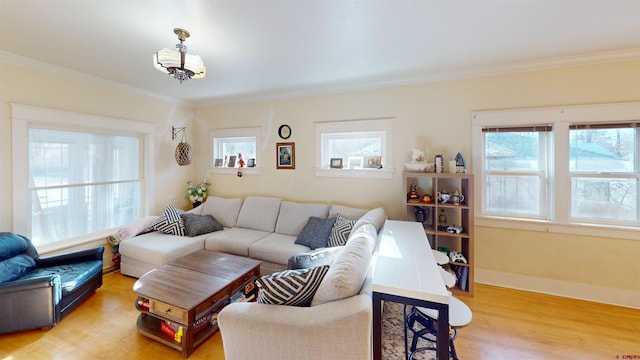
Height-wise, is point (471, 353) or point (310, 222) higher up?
point (310, 222)

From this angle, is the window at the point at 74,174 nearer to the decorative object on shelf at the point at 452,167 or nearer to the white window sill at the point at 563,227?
the decorative object on shelf at the point at 452,167

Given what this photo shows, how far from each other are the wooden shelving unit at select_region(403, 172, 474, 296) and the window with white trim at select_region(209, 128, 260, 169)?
8.26ft

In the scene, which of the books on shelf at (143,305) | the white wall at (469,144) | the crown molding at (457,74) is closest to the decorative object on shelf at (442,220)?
the white wall at (469,144)

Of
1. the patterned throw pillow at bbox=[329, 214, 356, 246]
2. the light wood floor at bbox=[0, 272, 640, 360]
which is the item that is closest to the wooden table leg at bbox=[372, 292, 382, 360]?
the light wood floor at bbox=[0, 272, 640, 360]

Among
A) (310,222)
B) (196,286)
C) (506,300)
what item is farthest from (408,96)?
(196,286)

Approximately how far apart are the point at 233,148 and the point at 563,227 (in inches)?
184

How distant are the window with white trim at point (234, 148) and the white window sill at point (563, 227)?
3.40 meters

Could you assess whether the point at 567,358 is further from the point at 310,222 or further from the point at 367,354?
the point at 310,222

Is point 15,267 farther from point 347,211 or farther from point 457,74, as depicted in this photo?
point 457,74

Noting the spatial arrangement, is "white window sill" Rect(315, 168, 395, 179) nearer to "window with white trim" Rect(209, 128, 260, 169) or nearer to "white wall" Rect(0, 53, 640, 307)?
"white wall" Rect(0, 53, 640, 307)

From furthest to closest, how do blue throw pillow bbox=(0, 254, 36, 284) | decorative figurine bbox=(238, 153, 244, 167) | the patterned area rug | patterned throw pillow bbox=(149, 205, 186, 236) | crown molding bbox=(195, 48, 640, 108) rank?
1. decorative figurine bbox=(238, 153, 244, 167)
2. patterned throw pillow bbox=(149, 205, 186, 236)
3. crown molding bbox=(195, 48, 640, 108)
4. blue throw pillow bbox=(0, 254, 36, 284)
5. the patterned area rug

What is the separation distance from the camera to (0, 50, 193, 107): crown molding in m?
2.45

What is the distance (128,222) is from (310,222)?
9.21 feet

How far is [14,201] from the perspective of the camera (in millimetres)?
2514
